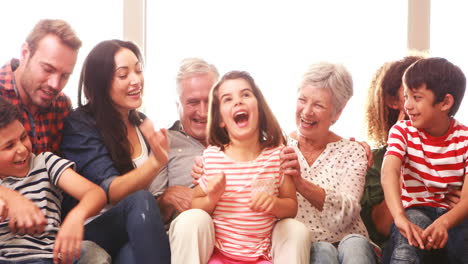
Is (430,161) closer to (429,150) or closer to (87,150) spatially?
(429,150)

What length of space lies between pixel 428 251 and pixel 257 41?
1.53 metres

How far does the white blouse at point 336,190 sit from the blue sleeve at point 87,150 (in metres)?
0.71

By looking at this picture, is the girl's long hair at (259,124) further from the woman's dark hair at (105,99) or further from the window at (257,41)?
the window at (257,41)

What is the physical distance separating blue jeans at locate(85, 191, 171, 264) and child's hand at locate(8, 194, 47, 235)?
228 mm

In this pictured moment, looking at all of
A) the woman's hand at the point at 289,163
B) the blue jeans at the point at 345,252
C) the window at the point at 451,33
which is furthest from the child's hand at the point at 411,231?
the window at the point at 451,33

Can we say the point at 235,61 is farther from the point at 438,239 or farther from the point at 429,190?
the point at 438,239

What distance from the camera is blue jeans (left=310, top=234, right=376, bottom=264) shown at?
1.84 m

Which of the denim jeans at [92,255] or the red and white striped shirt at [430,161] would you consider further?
the red and white striped shirt at [430,161]

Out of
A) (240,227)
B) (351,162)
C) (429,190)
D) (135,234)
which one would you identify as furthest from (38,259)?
(429,190)

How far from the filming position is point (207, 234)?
5.77 feet

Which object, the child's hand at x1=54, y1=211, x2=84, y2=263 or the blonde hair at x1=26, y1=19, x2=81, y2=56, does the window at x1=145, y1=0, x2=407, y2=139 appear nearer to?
the blonde hair at x1=26, y1=19, x2=81, y2=56

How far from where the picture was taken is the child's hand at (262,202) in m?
1.71

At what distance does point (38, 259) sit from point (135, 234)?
0.29 metres

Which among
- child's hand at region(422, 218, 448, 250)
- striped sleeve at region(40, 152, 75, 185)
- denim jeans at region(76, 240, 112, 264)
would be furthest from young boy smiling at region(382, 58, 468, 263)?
striped sleeve at region(40, 152, 75, 185)
